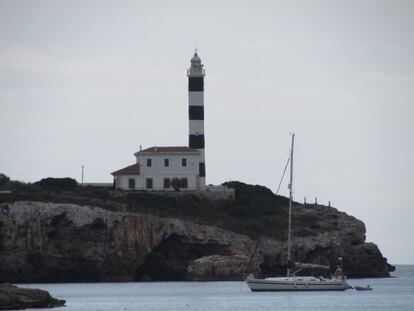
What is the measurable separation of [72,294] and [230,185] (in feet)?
124

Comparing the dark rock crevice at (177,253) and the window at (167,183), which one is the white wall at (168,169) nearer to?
the window at (167,183)

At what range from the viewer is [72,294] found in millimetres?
96438

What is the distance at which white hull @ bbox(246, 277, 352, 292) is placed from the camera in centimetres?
9681

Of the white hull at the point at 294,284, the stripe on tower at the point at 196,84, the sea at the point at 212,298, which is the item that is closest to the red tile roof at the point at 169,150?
the stripe on tower at the point at 196,84

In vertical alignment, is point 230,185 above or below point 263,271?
above

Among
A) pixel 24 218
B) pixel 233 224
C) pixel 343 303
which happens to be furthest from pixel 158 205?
pixel 343 303

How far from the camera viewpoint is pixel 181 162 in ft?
412

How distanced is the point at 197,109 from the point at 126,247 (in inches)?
705

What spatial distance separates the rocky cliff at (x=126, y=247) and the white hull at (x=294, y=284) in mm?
12253

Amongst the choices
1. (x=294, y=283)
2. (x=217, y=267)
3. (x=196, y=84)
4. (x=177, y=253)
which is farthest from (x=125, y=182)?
(x=294, y=283)

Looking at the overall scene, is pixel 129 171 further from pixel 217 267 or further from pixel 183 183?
pixel 217 267

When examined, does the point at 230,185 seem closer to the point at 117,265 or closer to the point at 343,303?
the point at 117,265

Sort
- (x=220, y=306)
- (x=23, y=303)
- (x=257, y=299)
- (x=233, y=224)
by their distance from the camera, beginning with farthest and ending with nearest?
(x=233, y=224) < (x=257, y=299) < (x=220, y=306) < (x=23, y=303)

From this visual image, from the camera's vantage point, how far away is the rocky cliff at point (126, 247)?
11000cm
